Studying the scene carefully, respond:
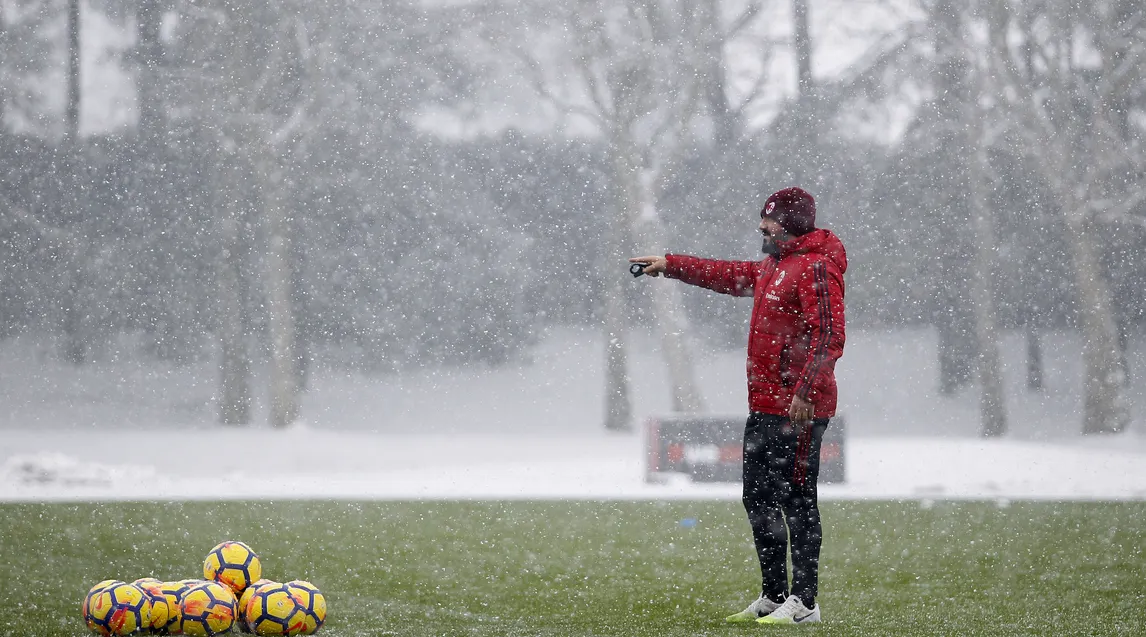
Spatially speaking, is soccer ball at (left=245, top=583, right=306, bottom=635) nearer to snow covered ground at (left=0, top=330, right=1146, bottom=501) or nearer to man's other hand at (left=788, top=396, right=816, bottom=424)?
man's other hand at (left=788, top=396, right=816, bottom=424)

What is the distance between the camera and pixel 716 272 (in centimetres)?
378

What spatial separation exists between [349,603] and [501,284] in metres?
11.6

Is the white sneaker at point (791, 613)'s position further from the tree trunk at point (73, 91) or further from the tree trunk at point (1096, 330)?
the tree trunk at point (73, 91)

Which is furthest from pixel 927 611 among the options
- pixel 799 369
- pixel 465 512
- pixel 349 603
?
pixel 465 512

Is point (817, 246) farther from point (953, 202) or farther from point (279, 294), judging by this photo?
point (953, 202)

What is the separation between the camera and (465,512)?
7.59 m

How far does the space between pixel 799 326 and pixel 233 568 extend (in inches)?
73.6

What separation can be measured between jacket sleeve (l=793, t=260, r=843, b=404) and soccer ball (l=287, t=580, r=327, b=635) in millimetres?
1529

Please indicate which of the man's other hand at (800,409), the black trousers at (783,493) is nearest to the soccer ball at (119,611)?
the black trousers at (783,493)

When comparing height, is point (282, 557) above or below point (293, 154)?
below

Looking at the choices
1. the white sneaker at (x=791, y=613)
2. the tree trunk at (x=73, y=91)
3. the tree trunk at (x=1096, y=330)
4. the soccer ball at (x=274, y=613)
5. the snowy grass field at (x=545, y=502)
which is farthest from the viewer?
the tree trunk at (x=73, y=91)

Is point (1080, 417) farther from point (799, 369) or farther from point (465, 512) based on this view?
point (799, 369)

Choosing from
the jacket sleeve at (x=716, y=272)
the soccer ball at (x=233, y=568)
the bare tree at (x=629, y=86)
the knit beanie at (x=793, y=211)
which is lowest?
the soccer ball at (x=233, y=568)

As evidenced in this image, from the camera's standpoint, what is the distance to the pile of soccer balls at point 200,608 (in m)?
3.27
